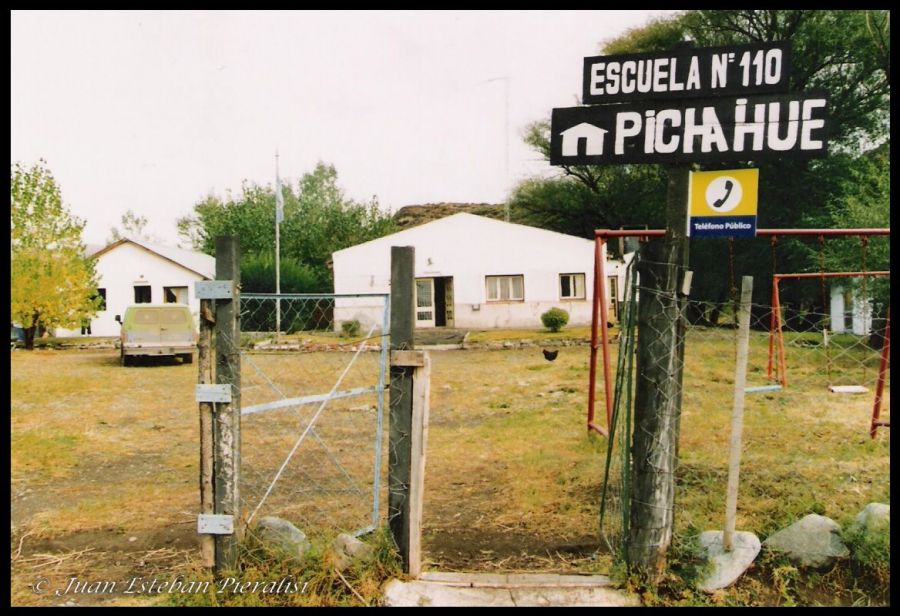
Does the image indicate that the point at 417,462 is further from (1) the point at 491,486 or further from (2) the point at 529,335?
(2) the point at 529,335

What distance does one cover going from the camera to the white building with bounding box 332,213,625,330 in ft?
92.7

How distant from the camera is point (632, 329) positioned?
4.55 m

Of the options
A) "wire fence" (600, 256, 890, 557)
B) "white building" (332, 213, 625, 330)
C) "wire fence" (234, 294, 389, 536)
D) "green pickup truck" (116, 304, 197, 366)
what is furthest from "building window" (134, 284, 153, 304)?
"wire fence" (600, 256, 890, 557)

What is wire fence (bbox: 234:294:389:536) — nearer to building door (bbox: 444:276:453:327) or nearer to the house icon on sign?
the house icon on sign

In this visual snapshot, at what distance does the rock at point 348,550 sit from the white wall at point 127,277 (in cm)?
2880

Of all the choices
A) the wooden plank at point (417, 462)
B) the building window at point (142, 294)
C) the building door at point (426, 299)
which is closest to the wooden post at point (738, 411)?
the wooden plank at point (417, 462)

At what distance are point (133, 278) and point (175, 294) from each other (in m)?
1.91

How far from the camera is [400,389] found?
4410 millimetres

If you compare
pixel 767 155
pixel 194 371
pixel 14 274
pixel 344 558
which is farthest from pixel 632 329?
pixel 14 274

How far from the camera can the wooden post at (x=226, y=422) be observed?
413cm

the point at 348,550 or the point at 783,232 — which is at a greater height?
the point at 783,232

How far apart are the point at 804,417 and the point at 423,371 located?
6835 mm

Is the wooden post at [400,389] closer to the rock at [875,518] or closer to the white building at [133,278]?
the rock at [875,518]

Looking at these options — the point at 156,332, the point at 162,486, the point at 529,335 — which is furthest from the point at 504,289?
the point at 162,486
